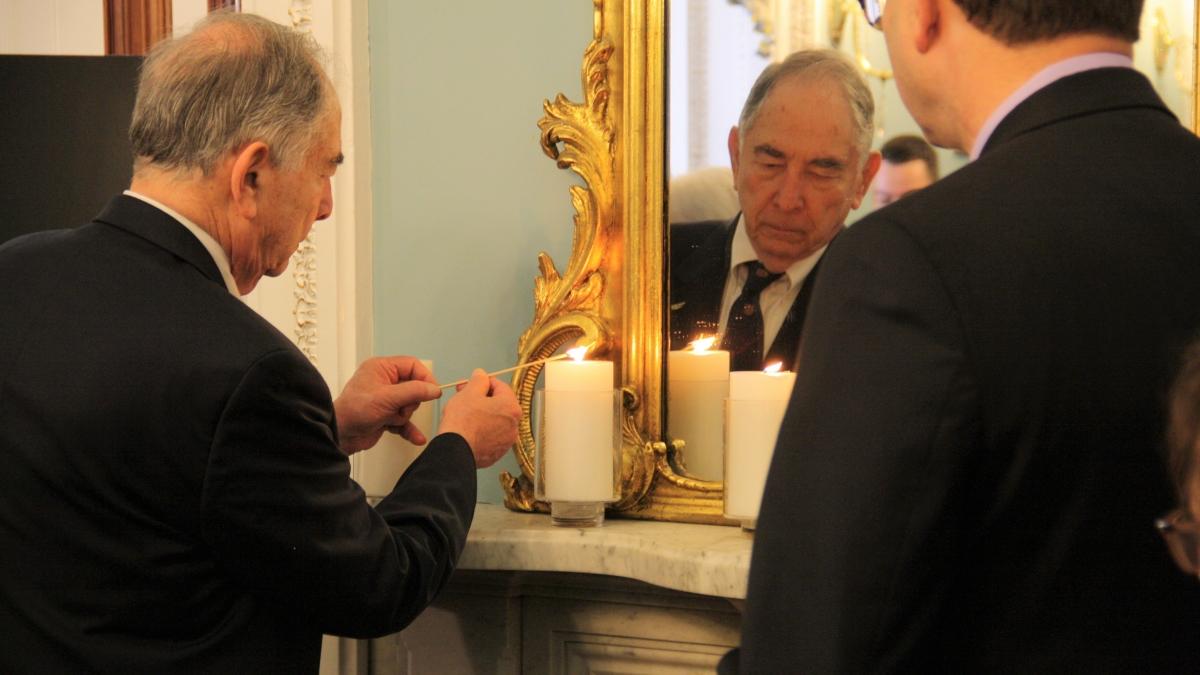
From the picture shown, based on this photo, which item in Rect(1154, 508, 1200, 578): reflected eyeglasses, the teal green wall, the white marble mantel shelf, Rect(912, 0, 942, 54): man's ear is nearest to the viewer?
Rect(1154, 508, 1200, 578): reflected eyeglasses

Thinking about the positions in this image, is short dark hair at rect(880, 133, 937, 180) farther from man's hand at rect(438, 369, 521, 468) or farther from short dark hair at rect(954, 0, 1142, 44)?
short dark hair at rect(954, 0, 1142, 44)

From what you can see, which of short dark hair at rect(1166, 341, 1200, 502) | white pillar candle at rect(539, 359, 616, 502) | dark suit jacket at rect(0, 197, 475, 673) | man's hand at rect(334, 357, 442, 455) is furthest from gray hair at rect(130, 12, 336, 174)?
short dark hair at rect(1166, 341, 1200, 502)

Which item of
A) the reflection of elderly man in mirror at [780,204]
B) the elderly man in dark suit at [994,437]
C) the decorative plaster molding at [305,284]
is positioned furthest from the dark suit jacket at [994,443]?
the decorative plaster molding at [305,284]

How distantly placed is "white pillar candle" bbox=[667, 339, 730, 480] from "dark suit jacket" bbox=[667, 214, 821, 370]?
0.07ft

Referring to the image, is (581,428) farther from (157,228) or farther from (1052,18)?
(1052,18)

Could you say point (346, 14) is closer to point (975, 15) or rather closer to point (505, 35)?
point (505, 35)

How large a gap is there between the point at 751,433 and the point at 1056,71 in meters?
0.80

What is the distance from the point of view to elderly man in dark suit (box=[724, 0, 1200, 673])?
79 centimetres

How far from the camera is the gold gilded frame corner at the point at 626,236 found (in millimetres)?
1730

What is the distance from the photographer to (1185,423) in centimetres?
78

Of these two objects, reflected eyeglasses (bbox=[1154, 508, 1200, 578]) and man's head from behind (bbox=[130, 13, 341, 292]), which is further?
man's head from behind (bbox=[130, 13, 341, 292])

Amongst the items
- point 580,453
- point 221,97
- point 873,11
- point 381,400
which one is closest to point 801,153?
point 873,11

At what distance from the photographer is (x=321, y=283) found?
194cm

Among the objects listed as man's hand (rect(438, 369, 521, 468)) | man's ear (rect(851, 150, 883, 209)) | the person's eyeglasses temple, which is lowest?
man's hand (rect(438, 369, 521, 468))
